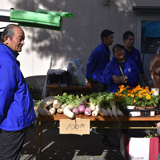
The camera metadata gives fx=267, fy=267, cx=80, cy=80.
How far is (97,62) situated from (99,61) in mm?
45

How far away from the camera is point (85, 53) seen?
7762mm

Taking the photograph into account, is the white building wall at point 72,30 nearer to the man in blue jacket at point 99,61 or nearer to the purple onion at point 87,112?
the man in blue jacket at point 99,61

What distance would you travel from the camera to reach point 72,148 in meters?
4.86

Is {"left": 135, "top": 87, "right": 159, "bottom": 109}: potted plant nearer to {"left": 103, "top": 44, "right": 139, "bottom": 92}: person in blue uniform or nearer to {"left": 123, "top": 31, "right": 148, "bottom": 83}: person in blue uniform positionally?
{"left": 103, "top": 44, "right": 139, "bottom": 92}: person in blue uniform

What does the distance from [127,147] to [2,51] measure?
2.04 m

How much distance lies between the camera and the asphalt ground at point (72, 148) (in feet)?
14.6

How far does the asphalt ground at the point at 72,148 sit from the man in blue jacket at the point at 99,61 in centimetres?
109

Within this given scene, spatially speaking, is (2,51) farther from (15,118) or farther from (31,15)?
(31,15)

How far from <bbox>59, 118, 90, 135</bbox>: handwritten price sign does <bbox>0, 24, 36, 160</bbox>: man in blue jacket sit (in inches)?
27.6

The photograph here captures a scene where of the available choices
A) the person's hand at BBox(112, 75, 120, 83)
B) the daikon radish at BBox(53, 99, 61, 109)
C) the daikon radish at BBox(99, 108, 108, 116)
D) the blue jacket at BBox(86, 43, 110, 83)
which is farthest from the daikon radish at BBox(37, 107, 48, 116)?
the blue jacket at BBox(86, 43, 110, 83)

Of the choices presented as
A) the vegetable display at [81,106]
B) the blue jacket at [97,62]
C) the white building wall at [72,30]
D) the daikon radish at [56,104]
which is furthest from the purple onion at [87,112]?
the white building wall at [72,30]

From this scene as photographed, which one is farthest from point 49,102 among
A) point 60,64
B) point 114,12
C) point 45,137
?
point 114,12

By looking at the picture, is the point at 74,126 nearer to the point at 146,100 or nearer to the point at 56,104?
the point at 56,104

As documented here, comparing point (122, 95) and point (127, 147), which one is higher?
point (122, 95)
